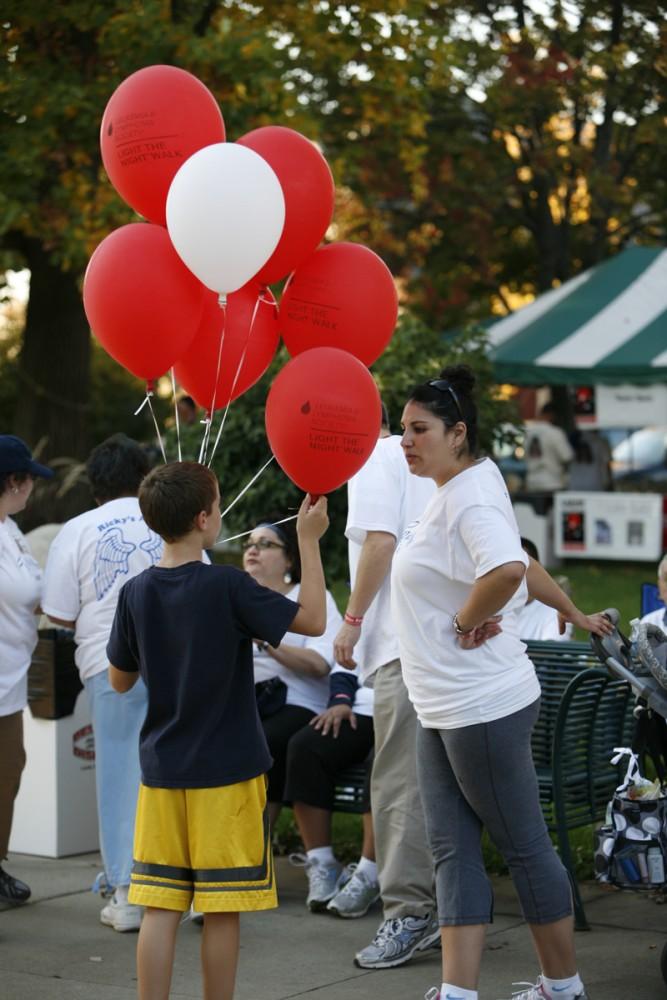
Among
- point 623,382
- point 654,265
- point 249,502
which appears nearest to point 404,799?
point 249,502

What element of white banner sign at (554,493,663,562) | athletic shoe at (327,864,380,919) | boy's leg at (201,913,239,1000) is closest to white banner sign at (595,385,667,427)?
white banner sign at (554,493,663,562)

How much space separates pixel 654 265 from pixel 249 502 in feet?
26.3

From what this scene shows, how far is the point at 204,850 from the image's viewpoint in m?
3.87

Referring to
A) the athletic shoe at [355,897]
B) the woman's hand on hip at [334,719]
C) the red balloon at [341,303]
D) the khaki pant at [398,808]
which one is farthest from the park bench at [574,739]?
the red balloon at [341,303]

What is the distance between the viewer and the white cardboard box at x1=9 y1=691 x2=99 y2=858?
631cm

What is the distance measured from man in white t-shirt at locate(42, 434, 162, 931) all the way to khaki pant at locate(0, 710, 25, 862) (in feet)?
1.04

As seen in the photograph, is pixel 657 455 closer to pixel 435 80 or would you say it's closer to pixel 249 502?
pixel 435 80

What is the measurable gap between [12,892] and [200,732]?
7.05ft

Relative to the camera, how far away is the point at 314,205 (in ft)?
15.7

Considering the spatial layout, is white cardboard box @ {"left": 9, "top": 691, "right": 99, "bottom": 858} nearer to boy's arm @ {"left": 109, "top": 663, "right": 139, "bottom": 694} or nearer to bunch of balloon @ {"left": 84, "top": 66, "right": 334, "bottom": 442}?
bunch of balloon @ {"left": 84, "top": 66, "right": 334, "bottom": 442}

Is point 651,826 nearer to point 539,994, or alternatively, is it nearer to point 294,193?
point 539,994

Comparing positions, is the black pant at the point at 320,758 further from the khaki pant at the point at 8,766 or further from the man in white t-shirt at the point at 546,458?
the man in white t-shirt at the point at 546,458

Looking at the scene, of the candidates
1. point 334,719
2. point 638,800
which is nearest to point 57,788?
point 334,719

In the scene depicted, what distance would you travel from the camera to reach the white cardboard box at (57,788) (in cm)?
631
